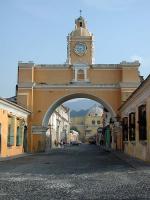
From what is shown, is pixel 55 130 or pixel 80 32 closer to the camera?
pixel 80 32

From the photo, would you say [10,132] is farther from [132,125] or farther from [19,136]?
[132,125]

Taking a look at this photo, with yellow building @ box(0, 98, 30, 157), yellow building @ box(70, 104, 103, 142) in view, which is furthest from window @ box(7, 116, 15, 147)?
yellow building @ box(70, 104, 103, 142)

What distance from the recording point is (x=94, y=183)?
39.0ft

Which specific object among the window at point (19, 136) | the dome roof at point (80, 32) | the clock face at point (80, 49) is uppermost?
the dome roof at point (80, 32)

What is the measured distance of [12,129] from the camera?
109 feet

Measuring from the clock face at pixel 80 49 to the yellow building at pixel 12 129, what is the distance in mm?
8627

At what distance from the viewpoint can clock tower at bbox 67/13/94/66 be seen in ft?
140

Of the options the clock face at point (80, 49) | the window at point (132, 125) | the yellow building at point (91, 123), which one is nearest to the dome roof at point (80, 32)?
the clock face at point (80, 49)

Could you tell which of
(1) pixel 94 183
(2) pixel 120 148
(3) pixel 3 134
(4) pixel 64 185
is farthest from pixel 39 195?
(2) pixel 120 148

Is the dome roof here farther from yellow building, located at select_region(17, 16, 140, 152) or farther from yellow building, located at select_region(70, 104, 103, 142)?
yellow building, located at select_region(70, 104, 103, 142)

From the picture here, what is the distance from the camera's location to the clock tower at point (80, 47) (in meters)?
42.8

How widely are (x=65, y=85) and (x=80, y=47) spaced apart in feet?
17.2

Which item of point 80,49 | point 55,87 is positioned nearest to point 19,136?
point 55,87

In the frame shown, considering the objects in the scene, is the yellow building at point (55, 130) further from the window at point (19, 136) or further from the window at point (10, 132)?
the window at point (10, 132)
